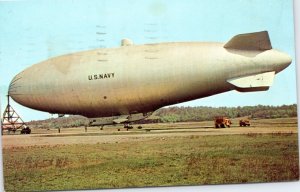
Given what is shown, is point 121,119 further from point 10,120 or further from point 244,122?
point 244,122

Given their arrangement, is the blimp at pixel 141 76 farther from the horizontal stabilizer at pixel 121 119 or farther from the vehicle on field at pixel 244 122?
the vehicle on field at pixel 244 122

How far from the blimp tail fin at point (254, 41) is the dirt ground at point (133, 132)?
61 cm

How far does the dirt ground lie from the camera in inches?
189

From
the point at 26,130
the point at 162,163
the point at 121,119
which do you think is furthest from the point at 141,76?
the point at 26,130

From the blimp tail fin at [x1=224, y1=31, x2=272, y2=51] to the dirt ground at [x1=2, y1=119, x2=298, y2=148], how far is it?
1.99 feet

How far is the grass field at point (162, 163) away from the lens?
478cm

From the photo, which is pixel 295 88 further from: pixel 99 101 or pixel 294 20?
pixel 99 101

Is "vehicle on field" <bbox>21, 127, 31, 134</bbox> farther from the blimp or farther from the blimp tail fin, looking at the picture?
the blimp tail fin

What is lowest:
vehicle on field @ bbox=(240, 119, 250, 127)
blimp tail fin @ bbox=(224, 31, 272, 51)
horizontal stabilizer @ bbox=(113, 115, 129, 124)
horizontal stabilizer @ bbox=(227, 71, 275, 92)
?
vehicle on field @ bbox=(240, 119, 250, 127)

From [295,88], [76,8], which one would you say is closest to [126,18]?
[76,8]

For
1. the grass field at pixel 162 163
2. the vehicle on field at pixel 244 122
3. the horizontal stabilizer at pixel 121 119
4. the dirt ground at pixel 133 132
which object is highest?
the horizontal stabilizer at pixel 121 119

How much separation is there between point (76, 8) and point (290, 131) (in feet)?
6.60

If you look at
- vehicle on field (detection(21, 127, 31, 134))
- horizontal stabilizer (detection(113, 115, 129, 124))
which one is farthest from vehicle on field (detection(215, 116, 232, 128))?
vehicle on field (detection(21, 127, 31, 134))

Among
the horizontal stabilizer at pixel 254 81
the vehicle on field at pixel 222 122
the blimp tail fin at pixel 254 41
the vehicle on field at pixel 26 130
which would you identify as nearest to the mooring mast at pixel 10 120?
the vehicle on field at pixel 26 130
